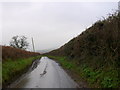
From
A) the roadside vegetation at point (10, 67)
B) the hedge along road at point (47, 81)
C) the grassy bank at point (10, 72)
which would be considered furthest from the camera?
the roadside vegetation at point (10, 67)

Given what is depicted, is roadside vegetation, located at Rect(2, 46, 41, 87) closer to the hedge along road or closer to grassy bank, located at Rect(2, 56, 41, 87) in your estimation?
grassy bank, located at Rect(2, 56, 41, 87)

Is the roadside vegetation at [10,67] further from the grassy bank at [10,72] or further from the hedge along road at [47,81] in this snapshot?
the hedge along road at [47,81]

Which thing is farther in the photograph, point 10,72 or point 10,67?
point 10,67

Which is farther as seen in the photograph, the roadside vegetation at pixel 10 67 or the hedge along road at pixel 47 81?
the roadside vegetation at pixel 10 67

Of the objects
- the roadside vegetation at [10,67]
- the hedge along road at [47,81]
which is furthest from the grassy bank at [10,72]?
the hedge along road at [47,81]

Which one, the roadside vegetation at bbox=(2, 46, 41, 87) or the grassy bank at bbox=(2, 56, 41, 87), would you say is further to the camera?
the roadside vegetation at bbox=(2, 46, 41, 87)

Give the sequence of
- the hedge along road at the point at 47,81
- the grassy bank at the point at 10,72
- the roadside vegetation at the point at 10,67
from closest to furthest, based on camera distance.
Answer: the hedge along road at the point at 47,81, the grassy bank at the point at 10,72, the roadside vegetation at the point at 10,67

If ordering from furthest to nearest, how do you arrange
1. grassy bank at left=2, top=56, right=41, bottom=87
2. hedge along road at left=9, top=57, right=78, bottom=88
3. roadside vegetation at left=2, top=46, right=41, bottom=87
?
roadside vegetation at left=2, top=46, right=41, bottom=87 → grassy bank at left=2, top=56, right=41, bottom=87 → hedge along road at left=9, top=57, right=78, bottom=88

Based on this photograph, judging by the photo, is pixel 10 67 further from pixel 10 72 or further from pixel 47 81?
pixel 47 81

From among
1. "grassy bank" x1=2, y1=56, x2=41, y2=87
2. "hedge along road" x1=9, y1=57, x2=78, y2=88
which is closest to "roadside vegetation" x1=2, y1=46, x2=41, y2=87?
"grassy bank" x1=2, y1=56, x2=41, y2=87

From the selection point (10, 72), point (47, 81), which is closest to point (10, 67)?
point (10, 72)

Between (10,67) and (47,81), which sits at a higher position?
(47,81)

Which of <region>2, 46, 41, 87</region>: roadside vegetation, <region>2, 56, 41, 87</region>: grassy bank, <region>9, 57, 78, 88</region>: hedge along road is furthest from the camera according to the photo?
<region>2, 46, 41, 87</region>: roadside vegetation

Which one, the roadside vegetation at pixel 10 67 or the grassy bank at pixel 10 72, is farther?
the roadside vegetation at pixel 10 67
